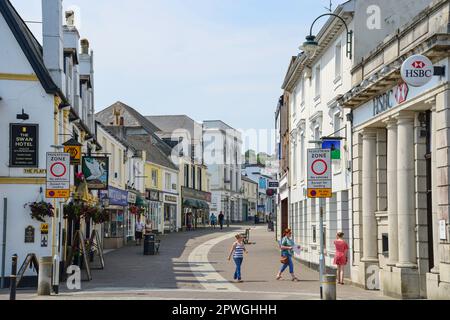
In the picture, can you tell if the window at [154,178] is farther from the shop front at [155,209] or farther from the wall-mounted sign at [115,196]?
the wall-mounted sign at [115,196]

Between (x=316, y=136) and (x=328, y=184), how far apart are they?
13860 millimetres

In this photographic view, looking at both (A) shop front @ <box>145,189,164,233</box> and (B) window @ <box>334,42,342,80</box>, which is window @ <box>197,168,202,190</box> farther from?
(B) window @ <box>334,42,342,80</box>

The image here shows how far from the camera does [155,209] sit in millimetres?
55812

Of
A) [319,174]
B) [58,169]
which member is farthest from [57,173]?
[319,174]

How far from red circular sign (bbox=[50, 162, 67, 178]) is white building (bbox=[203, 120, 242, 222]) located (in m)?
60.5

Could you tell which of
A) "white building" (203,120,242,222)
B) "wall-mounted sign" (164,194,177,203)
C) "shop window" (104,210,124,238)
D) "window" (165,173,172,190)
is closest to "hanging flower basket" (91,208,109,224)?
"shop window" (104,210,124,238)

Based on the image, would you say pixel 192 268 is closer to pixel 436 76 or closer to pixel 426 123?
pixel 426 123

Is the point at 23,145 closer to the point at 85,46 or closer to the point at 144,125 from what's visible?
the point at 85,46

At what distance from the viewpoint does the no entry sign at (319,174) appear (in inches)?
640

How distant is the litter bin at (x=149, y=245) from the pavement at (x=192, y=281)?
0.38 metres

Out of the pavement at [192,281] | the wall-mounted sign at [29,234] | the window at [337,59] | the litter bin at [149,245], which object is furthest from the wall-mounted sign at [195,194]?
the wall-mounted sign at [29,234]

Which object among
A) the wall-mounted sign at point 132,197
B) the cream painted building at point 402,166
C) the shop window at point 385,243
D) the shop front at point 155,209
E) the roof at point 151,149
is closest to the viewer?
the cream painted building at point 402,166

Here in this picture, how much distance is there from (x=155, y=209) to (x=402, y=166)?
127ft

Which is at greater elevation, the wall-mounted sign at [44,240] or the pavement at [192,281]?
the wall-mounted sign at [44,240]
